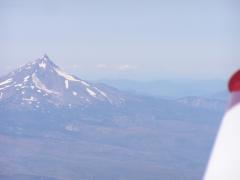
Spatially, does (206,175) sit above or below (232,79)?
below

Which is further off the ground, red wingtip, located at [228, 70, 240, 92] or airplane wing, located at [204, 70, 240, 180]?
red wingtip, located at [228, 70, 240, 92]

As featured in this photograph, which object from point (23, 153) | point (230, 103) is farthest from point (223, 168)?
point (23, 153)

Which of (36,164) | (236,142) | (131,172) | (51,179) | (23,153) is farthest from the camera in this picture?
(23,153)

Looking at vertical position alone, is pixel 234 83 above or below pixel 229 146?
above

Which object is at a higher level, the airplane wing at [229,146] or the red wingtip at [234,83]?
the red wingtip at [234,83]

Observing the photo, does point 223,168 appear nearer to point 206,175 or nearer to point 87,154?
point 206,175
